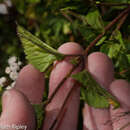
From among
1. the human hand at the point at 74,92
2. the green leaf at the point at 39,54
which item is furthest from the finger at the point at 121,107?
the green leaf at the point at 39,54

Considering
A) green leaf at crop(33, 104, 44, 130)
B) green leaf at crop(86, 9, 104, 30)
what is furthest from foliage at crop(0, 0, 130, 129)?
green leaf at crop(33, 104, 44, 130)

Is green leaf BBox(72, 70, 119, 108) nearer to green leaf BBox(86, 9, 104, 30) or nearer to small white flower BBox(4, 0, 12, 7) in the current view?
green leaf BBox(86, 9, 104, 30)

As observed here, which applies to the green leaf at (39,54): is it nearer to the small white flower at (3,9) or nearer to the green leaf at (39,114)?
the green leaf at (39,114)

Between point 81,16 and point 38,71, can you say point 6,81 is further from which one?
point 81,16

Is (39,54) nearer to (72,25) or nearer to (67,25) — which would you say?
(72,25)

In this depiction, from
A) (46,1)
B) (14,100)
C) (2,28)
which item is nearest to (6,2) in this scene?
(2,28)

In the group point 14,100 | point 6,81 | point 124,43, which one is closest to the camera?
point 14,100

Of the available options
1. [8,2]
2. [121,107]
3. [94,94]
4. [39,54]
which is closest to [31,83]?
[39,54]

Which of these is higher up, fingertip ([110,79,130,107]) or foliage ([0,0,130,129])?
foliage ([0,0,130,129])
